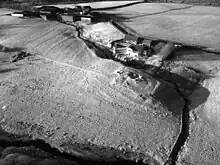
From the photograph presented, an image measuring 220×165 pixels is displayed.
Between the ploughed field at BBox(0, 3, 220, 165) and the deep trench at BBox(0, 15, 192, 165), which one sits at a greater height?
the ploughed field at BBox(0, 3, 220, 165)

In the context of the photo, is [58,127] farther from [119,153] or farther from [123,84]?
[123,84]

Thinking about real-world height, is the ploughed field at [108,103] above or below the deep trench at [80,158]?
above

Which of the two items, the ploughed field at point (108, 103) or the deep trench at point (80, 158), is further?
the ploughed field at point (108, 103)

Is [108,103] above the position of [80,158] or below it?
above

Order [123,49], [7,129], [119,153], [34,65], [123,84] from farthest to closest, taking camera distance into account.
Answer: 1. [123,49]
2. [34,65]
3. [123,84]
4. [7,129]
5. [119,153]

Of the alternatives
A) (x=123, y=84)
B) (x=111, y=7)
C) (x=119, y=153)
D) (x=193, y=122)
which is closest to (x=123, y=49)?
(x=123, y=84)

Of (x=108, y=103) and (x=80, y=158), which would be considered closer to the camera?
(x=80, y=158)

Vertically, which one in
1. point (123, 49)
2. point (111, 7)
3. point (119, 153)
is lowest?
point (119, 153)

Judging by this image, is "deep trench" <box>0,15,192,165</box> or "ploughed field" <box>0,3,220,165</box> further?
"ploughed field" <box>0,3,220,165</box>
